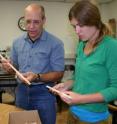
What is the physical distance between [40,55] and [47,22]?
3672 millimetres

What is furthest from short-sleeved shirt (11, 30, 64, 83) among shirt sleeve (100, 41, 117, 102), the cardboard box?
shirt sleeve (100, 41, 117, 102)

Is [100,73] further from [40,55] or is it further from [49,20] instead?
[49,20]

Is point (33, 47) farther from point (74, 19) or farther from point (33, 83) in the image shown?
point (74, 19)

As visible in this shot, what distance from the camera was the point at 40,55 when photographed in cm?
237

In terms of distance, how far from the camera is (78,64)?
162 centimetres

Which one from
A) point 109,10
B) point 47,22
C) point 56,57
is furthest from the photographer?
point 109,10

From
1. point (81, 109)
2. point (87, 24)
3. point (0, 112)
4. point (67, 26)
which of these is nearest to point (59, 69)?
point (0, 112)

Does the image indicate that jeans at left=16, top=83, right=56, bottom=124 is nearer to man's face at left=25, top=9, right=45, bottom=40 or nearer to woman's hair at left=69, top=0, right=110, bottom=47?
man's face at left=25, top=9, right=45, bottom=40

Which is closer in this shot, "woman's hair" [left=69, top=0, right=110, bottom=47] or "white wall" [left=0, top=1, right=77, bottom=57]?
"woman's hair" [left=69, top=0, right=110, bottom=47]

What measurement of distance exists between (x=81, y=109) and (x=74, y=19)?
1.78 ft

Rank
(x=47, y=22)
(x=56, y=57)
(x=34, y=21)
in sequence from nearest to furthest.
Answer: (x=34, y=21) → (x=56, y=57) → (x=47, y=22)

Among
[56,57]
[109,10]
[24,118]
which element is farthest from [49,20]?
[24,118]

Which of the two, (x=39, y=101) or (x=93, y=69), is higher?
(x=93, y=69)

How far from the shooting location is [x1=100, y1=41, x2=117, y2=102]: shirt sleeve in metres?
1.41
